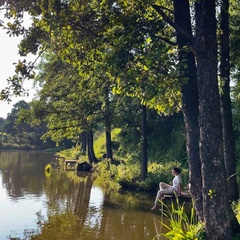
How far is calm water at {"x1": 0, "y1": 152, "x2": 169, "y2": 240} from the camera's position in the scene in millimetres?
10422

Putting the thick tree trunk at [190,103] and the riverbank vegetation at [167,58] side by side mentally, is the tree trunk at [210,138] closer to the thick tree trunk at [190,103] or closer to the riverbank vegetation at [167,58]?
the riverbank vegetation at [167,58]

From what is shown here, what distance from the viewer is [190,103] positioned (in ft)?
25.4

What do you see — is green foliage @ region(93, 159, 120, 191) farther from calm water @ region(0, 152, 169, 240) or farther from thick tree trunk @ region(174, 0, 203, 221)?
thick tree trunk @ region(174, 0, 203, 221)

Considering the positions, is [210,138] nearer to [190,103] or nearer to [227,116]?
[190,103]

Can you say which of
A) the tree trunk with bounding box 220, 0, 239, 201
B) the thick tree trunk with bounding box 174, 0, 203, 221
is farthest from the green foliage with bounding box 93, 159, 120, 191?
the thick tree trunk with bounding box 174, 0, 203, 221

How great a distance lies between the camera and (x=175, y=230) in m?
6.80

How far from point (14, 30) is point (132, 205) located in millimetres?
8728

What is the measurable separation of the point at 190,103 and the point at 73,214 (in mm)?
7171

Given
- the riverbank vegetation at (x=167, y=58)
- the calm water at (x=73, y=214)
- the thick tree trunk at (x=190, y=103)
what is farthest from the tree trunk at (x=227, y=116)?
the thick tree trunk at (x=190, y=103)

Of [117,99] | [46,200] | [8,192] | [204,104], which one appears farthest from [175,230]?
[117,99]

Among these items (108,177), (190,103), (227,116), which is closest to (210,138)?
(190,103)

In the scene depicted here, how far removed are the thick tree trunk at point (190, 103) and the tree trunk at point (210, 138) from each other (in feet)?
1.57

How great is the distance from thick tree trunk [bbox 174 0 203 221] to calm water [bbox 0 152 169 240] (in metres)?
3.03

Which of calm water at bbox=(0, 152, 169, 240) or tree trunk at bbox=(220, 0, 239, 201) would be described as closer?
calm water at bbox=(0, 152, 169, 240)
